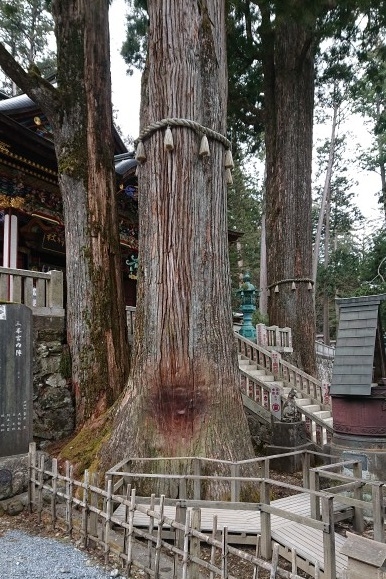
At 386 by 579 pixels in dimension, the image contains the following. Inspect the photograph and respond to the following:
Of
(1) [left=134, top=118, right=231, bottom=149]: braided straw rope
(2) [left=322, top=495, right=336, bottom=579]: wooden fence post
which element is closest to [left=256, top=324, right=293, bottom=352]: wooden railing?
(1) [left=134, top=118, right=231, bottom=149]: braided straw rope

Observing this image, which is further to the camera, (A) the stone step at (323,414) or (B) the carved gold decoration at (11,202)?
(B) the carved gold decoration at (11,202)

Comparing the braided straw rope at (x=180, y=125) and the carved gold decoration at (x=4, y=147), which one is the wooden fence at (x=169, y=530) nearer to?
the braided straw rope at (x=180, y=125)

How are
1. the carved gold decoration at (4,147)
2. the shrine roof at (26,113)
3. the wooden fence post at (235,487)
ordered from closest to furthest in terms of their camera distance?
the wooden fence post at (235,487) → the carved gold decoration at (4,147) → the shrine roof at (26,113)

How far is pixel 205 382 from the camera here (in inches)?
193

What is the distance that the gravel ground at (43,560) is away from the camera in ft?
10.9

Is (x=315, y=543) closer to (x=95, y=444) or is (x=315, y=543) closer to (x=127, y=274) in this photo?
(x=95, y=444)

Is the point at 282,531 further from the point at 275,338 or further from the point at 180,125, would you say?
the point at 275,338

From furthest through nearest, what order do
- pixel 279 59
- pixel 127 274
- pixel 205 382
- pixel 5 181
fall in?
pixel 127 274, pixel 279 59, pixel 5 181, pixel 205 382

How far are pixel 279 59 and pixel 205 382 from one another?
9.70 metres

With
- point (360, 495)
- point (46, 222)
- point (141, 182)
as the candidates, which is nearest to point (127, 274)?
point (46, 222)

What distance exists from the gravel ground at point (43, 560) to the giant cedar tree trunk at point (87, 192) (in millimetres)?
2564

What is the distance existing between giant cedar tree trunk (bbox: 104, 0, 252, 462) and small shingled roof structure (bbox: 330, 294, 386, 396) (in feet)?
4.54

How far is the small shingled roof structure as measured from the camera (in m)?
5.42

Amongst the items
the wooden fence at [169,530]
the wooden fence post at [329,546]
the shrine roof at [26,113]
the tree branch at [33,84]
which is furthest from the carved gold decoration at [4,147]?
the wooden fence post at [329,546]
